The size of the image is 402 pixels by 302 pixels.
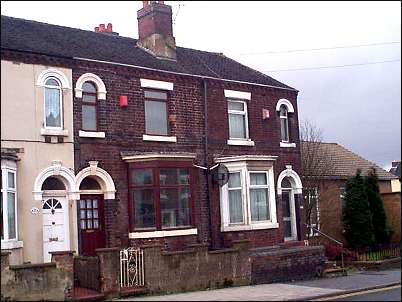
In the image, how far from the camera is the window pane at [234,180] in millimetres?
21734

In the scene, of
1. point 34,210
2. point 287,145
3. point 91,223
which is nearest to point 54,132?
point 34,210

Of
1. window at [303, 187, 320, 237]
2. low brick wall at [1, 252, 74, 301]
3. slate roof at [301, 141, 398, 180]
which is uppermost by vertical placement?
slate roof at [301, 141, 398, 180]

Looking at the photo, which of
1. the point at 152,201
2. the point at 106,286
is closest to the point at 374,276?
the point at 152,201

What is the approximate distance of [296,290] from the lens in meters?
16.6

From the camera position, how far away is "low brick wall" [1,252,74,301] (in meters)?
13.6

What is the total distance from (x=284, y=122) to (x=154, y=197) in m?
7.85

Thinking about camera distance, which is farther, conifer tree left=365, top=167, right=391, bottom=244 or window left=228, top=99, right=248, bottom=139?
window left=228, top=99, right=248, bottom=139

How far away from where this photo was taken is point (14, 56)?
17391 millimetres

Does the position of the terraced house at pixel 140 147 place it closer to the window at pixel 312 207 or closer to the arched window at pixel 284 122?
the arched window at pixel 284 122

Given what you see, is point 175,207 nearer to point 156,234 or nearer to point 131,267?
point 156,234

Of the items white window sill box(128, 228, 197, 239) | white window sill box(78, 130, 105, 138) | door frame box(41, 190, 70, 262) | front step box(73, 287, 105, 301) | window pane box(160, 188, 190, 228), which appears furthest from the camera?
window pane box(160, 188, 190, 228)

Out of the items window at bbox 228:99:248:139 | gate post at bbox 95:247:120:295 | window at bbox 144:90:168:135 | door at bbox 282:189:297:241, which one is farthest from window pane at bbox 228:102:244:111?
gate post at bbox 95:247:120:295

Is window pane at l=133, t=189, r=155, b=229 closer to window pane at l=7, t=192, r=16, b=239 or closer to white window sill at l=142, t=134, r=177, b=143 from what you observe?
white window sill at l=142, t=134, r=177, b=143

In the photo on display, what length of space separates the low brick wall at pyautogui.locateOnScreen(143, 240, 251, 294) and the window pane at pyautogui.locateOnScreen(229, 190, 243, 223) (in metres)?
3.82
